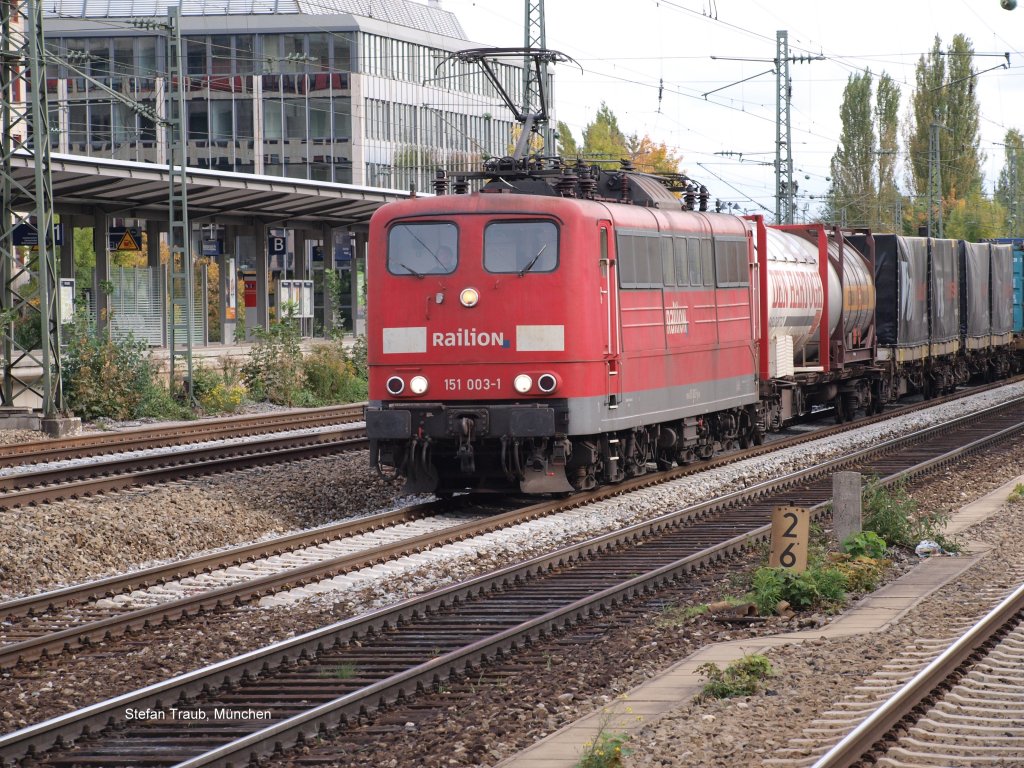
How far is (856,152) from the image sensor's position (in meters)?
83.9

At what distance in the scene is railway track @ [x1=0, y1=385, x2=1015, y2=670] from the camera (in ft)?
33.1

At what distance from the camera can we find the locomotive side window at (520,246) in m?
15.8

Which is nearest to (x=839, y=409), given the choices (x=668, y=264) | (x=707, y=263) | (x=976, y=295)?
(x=976, y=295)

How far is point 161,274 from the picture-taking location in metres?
32.2

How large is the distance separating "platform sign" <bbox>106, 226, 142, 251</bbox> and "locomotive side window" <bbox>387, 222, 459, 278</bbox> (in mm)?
15197

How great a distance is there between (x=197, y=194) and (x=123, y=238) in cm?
225

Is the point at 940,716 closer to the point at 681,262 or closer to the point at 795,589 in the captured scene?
the point at 795,589

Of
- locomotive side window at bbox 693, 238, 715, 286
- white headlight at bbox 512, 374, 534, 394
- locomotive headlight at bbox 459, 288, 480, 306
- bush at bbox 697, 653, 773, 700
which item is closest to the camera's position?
bush at bbox 697, 653, 773, 700

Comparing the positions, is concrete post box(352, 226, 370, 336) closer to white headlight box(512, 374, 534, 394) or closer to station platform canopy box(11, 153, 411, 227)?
station platform canopy box(11, 153, 411, 227)

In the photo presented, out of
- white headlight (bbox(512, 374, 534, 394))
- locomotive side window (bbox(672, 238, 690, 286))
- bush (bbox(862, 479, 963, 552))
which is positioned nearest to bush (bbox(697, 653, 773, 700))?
bush (bbox(862, 479, 963, 552))

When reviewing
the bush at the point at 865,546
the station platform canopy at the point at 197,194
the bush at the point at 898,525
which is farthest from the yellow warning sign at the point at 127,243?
the bush at the point at 865,546

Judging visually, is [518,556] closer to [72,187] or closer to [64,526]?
[64,526]

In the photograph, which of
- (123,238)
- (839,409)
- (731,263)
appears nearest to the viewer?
(731,263)

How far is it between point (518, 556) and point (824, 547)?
2713 mm
